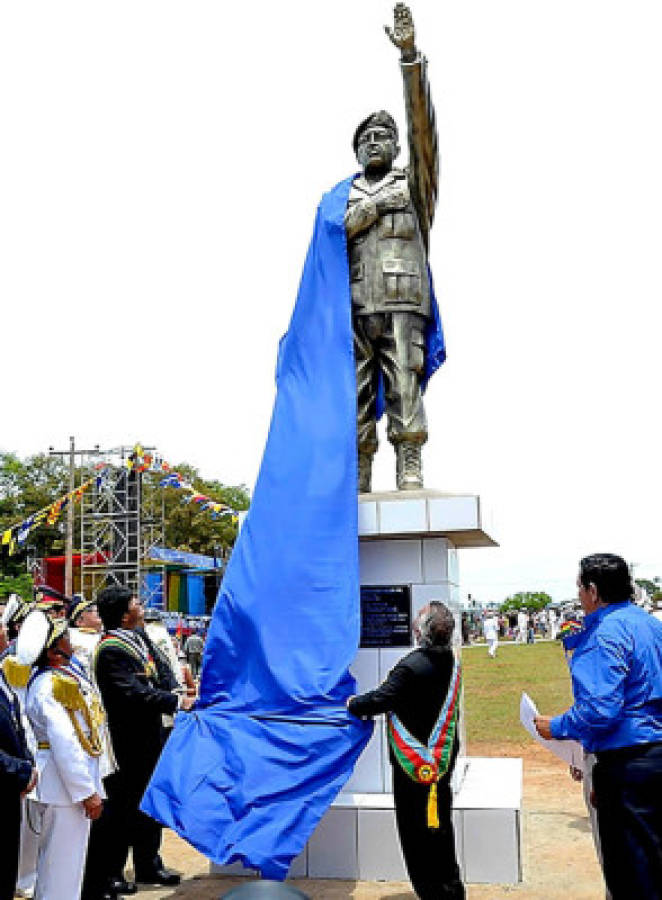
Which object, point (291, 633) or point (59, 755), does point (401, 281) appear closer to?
point (291, 633)

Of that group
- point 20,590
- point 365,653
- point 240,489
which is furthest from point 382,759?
point 240,489

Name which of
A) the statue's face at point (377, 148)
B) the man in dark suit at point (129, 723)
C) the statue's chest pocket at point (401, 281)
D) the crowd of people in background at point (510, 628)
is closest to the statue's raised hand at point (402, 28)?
the statue's face at point (377, 148)

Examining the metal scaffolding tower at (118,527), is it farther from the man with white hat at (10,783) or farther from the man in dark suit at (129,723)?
the man with white hat at (10,783)

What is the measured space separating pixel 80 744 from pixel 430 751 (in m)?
1.70

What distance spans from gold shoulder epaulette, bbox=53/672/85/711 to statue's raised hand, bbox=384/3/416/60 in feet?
13.7

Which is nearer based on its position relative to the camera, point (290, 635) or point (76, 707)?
point (76, 707)

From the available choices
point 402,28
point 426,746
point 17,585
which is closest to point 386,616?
point 426,746

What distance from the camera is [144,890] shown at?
16.7ft

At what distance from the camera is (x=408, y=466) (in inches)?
230

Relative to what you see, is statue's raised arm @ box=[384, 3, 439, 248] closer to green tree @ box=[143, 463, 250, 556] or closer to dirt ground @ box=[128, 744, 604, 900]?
dirt ground @ box=[128, 744, 604, 900]

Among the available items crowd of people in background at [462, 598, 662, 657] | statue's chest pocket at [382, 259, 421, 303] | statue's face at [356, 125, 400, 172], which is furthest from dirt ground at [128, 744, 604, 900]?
crowd of people in background at [462, 598, 662, 657]

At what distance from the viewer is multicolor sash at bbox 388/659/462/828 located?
4270 mm

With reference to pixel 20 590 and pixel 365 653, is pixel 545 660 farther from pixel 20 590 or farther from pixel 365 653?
pixel 365 653

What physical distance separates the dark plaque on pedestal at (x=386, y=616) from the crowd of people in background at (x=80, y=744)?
1.16 meters
